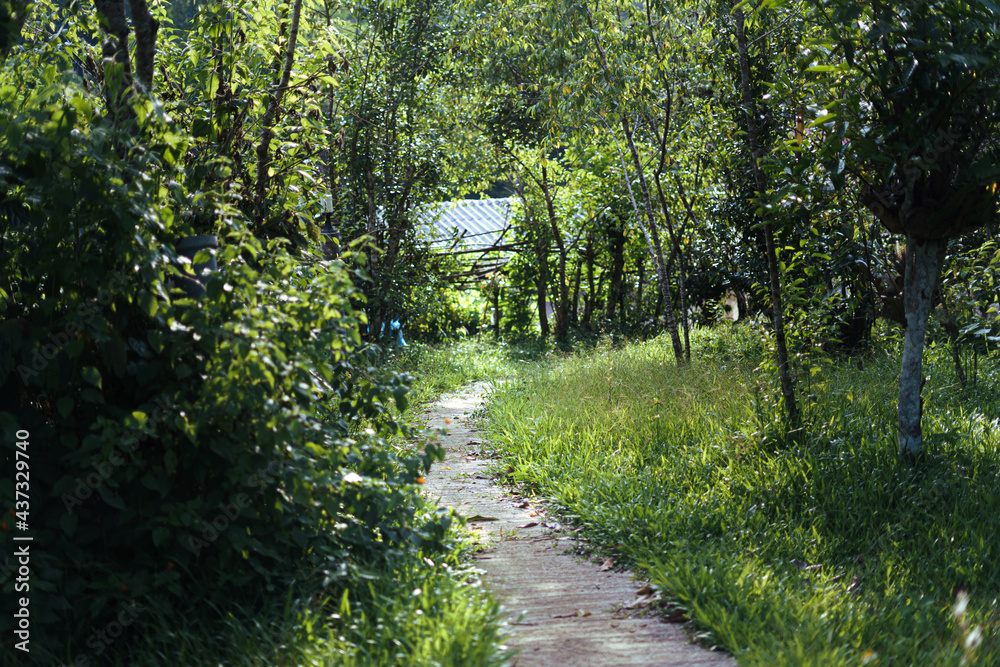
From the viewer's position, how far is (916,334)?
434cm

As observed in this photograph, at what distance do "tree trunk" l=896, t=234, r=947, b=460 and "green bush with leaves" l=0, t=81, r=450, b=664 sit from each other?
297cm

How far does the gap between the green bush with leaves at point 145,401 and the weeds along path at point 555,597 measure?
562 millimetres

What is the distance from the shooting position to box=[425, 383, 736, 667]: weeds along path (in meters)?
2.78

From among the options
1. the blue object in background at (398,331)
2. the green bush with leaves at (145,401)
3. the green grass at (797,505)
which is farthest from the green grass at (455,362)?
the green bush with leaves at (145,401)

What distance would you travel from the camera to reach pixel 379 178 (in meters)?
11.5

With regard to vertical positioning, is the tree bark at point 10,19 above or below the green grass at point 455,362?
above

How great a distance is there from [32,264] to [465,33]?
8947 millimetres

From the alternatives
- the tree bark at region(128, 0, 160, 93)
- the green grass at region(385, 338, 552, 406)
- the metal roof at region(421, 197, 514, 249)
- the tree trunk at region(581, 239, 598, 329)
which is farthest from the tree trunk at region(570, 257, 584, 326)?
the tree bark at region(128, 0, 160, 93)

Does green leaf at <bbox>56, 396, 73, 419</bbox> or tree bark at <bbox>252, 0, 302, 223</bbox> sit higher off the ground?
tree bark at <bbox>252, 0, 302, 223</bbox>

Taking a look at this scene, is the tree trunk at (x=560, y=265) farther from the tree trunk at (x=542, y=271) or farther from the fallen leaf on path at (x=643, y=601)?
the fallen leaf on path at (x=643, y=601)

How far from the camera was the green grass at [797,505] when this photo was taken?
287 cm

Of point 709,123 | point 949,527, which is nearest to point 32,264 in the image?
point 949,527

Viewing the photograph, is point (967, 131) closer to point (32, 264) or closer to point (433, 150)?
point (32, 264)

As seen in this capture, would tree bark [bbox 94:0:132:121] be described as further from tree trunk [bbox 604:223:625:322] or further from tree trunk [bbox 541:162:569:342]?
tree trunk [bbox 604:223:625:322]
